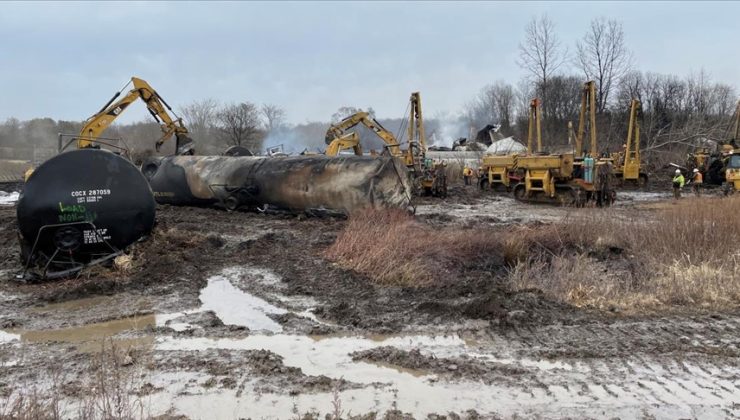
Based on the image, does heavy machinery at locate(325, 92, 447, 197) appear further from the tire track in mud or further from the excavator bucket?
the tire track in mud

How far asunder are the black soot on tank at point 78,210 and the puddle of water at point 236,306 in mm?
1700

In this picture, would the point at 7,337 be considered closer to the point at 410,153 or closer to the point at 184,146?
the point at 184,146

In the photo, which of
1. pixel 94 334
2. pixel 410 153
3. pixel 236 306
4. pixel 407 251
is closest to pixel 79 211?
pixel 94 334

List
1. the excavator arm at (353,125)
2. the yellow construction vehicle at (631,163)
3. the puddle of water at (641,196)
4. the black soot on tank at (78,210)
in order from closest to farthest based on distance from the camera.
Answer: the black soot on tank at (78,210) < the puddle of water at (641,196) < the excavator arm at (353,125) < the yellow construction vehicle at (631,163)

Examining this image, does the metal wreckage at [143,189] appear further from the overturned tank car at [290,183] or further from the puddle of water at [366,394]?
the puddle of water at [366,394]

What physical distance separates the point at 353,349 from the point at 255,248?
5.23 meters

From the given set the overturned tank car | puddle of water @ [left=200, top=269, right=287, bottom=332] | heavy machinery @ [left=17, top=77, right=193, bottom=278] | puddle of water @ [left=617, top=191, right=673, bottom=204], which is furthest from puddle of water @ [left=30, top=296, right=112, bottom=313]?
puddle of water @ [left=617, top=191, right=673, bottom=204]

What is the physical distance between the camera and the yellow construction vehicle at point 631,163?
2748 centimetres

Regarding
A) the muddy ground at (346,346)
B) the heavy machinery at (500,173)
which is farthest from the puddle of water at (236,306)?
the heavy machinery at (500,173)

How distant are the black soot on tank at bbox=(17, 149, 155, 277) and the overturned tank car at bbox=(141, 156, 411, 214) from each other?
5.88m

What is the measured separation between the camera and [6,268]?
354 inches

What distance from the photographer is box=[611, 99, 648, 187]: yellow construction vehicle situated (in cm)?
2748

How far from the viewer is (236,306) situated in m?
7.13

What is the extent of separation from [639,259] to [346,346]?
5.72 metres
